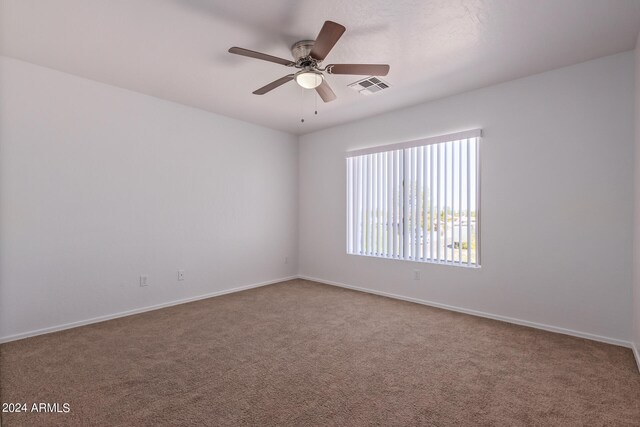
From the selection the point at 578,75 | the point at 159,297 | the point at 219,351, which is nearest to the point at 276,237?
the point at 159,297

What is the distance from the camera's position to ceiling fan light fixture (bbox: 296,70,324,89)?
2.67 m

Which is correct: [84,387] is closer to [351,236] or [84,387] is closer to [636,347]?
[351,236]

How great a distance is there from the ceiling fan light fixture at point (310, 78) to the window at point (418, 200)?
194 centimetres

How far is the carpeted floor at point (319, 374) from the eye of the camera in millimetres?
1881

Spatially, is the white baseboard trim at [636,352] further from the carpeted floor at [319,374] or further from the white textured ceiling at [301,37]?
the white textured ceiling at [301,37]

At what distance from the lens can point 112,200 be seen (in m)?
3.59

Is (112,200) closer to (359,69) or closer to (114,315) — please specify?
(114,315)

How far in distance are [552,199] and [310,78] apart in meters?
2.70

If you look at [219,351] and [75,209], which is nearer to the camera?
[219,351]

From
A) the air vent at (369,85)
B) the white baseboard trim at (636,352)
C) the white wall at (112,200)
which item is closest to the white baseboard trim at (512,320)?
the white baseboard trim at (636,352)

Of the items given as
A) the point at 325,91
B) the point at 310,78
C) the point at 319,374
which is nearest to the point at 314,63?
the point at 310,78

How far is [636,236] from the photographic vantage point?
8.61 feet

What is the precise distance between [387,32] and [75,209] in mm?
3534

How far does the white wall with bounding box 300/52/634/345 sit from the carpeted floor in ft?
1.09
